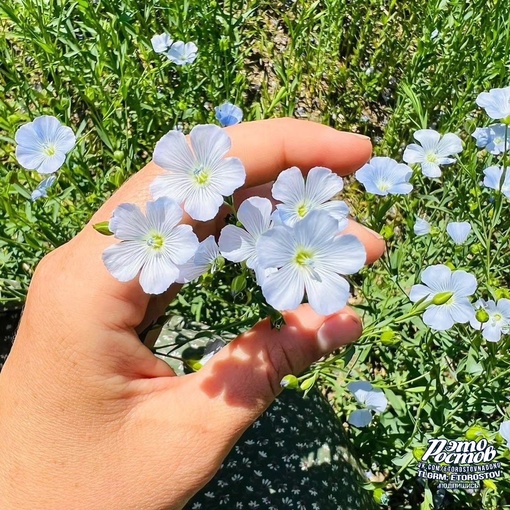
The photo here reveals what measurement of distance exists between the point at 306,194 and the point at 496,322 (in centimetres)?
81

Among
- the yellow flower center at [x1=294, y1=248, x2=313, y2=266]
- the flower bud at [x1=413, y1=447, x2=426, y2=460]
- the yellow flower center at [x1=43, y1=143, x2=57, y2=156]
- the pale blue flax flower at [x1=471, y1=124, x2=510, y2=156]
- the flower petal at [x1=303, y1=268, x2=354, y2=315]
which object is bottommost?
the flower bud at [x1=413, y1=447, x2=426, y2=460]

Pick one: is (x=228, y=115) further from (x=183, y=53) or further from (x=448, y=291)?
(x=448, y=291)

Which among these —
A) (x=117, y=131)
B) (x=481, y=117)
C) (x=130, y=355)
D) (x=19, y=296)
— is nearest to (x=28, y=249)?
(x=19, y=296)

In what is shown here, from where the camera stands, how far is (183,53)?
2.25 m

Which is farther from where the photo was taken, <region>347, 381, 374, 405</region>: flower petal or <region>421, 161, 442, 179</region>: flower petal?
<region>421, 161, 442, 179</region>: flower petal

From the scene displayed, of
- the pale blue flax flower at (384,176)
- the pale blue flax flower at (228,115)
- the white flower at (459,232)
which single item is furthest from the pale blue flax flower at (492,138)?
the pale blue flax flower at (228,115)

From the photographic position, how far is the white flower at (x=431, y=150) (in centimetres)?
182

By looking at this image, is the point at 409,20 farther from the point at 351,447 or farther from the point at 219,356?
the point at 219,356

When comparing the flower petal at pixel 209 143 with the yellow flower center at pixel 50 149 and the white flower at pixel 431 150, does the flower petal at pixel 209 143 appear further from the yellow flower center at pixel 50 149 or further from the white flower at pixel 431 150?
the white flower at pixel 431 150

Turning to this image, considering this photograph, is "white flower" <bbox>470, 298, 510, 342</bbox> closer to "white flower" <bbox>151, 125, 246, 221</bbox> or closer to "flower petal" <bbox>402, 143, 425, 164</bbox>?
"flower petal" <bbox>402, 143, 425, 164</bbox>

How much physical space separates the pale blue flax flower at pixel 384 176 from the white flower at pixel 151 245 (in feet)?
2.38

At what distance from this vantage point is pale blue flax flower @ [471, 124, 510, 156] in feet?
6.34

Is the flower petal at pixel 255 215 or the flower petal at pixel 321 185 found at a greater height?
the flower petal at pixel 321 185

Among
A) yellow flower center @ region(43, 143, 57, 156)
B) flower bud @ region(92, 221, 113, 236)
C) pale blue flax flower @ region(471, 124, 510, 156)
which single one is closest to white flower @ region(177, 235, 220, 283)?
flower bud @ region(92, 221, 113, 236)
